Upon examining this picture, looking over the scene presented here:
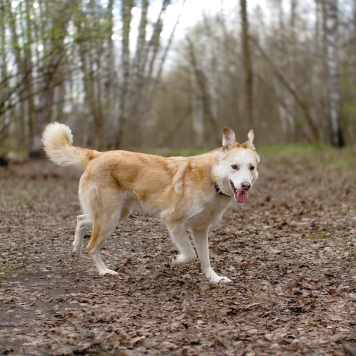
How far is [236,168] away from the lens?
4.96 metres

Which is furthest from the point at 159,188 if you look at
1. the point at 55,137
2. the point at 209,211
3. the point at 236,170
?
the point at 55,137

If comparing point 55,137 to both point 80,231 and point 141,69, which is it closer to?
point 80,231

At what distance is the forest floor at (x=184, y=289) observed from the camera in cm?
396

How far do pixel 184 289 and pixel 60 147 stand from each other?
2.18m

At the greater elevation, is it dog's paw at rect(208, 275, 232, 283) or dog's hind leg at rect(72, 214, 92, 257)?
dog's hind leg at rect(72, 214, 92, 257)

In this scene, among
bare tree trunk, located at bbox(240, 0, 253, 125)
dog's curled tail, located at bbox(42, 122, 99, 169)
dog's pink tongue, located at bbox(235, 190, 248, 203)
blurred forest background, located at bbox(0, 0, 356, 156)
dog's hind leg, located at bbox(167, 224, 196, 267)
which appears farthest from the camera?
bare tree trunk, located at bbox(240, 0, 253, 125)

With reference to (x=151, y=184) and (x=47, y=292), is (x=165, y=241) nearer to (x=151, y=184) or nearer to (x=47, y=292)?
(x=151, y=184)

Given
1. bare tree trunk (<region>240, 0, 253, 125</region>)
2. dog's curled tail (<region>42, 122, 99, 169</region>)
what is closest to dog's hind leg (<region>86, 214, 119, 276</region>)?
dog's curled tail (<region>42, 122, 99, 169</region>)

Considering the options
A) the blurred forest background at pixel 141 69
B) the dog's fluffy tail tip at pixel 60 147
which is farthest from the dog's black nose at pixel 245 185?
the blurred forest background at pixel 141 69

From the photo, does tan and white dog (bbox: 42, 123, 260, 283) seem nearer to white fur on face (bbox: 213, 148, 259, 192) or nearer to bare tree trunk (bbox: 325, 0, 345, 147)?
white fur on face (bbox: 213, 148, 259, 192)

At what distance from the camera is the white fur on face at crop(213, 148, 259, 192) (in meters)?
4.87

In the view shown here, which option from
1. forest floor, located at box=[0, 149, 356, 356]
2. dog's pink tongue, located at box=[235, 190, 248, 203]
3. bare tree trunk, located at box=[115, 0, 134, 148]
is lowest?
forest floor, located at box=[0, 149, 356, 356]

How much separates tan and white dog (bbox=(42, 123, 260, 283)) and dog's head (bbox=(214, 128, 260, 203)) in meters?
0.01

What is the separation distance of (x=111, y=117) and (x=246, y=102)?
563 centimetres
